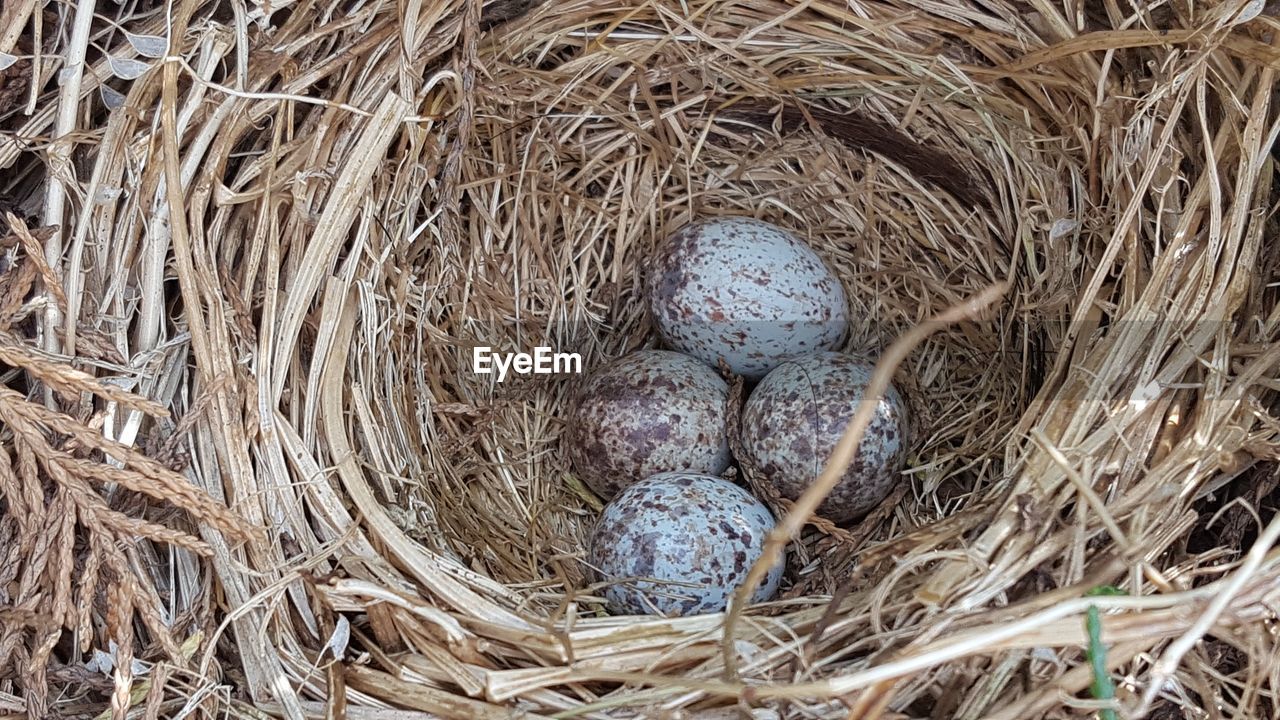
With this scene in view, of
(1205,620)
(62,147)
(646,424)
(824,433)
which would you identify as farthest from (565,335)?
(1205,620)

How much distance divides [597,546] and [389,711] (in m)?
0.42

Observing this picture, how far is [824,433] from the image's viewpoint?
1.49 metres

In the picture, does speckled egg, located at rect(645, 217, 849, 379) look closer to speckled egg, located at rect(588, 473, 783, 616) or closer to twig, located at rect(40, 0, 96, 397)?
speckled egg, located at rect(588, 473, 783, 616)

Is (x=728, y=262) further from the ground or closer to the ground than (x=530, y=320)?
further from the ground

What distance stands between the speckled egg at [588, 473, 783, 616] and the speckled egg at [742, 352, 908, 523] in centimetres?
11

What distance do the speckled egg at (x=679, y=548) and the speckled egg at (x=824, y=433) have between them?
11 centimetres

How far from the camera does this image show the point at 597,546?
145 cm

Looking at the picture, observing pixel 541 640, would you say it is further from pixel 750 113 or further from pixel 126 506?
pixel 750 113

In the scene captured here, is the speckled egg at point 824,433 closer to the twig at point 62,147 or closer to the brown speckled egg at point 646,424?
the brown speckled egg at point 646,424

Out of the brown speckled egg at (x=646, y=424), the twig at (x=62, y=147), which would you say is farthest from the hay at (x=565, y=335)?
the brown speckled egg at (x=646, y=424)

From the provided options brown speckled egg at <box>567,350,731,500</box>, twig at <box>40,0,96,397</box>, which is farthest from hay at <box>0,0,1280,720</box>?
brown speckled egg at <box>567,350,731,500</box>

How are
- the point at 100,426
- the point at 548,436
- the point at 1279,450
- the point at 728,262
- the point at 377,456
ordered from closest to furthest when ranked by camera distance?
the point at 1279,450, the point at 100,426, the point at 377,456, the point at 728,262, the point at 548,436

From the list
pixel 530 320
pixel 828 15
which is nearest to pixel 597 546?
pixel 530 320

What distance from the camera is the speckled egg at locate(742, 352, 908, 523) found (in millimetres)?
1492
